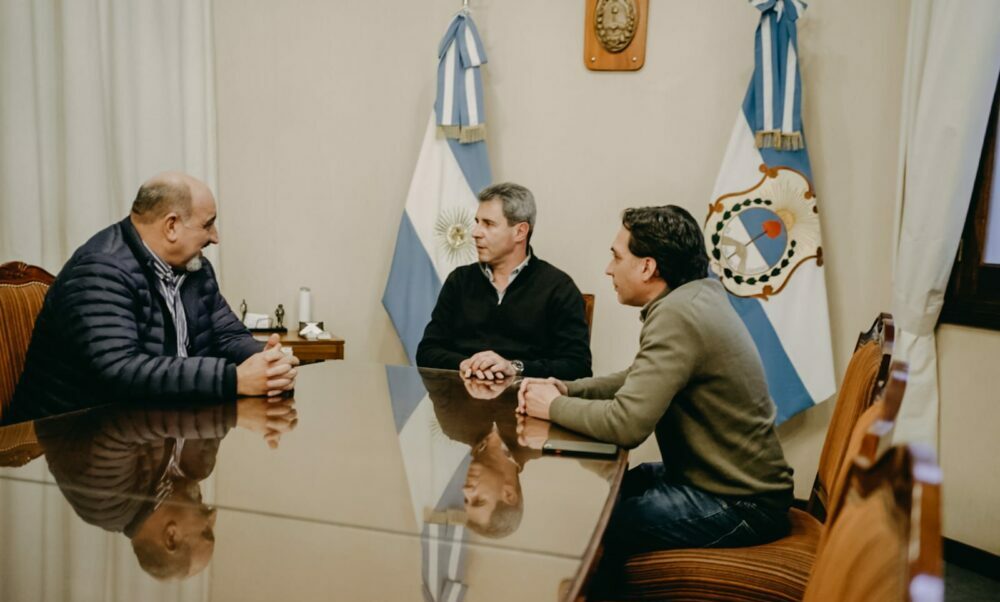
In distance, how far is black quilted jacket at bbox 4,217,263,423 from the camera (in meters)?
1.79

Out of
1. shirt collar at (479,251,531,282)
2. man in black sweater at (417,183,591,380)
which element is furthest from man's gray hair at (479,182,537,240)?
shirt collar at (479,251,531,282)

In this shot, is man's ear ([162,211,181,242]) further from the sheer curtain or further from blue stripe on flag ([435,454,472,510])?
the sheer curtain

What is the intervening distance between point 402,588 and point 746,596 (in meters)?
0.91

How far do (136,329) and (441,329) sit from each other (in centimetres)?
132

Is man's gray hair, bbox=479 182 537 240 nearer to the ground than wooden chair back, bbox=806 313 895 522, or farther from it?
farther from it

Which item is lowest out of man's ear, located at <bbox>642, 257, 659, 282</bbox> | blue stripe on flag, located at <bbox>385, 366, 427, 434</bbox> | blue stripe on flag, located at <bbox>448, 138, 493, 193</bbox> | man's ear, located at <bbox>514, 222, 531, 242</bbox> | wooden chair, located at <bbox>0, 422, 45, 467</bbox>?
blue stripe on flag, located at <bbox>385, 366, 427, 434</bbox>

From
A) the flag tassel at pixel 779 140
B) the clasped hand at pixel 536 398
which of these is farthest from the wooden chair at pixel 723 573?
the flag tassel at pixel 779 140

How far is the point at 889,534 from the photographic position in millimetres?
593

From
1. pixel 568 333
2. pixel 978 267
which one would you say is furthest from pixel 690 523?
pixel 978 267

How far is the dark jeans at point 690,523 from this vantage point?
1.67 m

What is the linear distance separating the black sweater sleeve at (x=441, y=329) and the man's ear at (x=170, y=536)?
5.79 feet

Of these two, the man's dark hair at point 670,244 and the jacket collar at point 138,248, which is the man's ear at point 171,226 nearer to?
the jacket collar at point 138,248

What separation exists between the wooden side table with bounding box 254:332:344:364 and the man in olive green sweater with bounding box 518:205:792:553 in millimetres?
1970

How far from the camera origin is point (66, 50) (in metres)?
3.25
